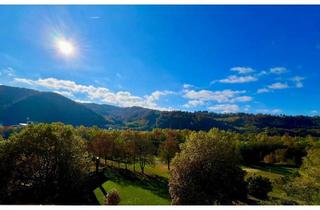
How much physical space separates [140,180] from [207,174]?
839 inches

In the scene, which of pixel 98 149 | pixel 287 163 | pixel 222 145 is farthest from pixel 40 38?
pixel 287 163

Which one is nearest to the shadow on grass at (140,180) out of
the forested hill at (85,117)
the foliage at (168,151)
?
the foliage at (168,151)

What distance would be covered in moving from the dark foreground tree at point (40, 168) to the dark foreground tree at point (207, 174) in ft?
16.5

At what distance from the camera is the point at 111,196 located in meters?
20.5

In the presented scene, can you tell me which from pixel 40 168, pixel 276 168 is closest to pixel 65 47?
pixel 40 168

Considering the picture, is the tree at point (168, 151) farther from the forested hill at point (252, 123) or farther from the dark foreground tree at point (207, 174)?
the forested hill at point (252, 123)

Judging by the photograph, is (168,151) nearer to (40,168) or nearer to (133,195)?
(133,195)

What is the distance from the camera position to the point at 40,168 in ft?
51.1

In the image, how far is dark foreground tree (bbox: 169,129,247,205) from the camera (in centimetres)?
1438

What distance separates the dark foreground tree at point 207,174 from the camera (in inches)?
566

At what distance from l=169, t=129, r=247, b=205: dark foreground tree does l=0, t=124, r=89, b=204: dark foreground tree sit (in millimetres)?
5018

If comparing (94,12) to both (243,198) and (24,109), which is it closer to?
(243,198)

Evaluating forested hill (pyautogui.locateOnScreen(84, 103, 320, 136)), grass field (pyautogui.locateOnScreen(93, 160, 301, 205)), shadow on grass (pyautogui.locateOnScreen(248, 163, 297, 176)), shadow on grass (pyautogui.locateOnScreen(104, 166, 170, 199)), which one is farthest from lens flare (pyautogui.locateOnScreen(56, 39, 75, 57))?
forested hill (pyautogui.locateOnScreen(84, 103, 320, 136))

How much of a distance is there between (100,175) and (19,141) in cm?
1764
